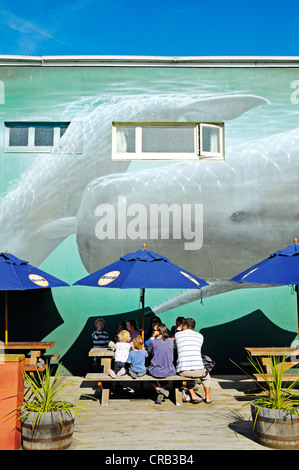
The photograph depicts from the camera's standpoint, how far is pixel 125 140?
10641mm

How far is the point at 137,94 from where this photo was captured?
34.9 feet

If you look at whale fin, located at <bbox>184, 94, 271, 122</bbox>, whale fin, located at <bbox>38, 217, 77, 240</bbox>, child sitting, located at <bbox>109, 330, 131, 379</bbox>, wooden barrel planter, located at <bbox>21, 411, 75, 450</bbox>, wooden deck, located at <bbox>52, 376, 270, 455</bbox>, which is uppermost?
whale fin, located at <bbox>184, 94, 271, 122</bbox>

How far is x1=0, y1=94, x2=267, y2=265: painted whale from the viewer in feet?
33.5

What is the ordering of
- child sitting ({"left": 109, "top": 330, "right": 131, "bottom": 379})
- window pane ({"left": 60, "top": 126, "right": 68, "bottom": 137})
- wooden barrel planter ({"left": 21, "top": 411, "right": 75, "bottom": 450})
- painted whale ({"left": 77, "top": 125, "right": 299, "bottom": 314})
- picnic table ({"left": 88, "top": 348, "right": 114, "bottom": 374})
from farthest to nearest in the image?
1. window pane ({"left": 60, "top": 126, "right": 68, "bottom": 137})
2. painted whale ({"left": 77, "top": 125, "right": 299, "bottom": 314})
3. picnic table ({"left": 88, "top": 348, "right": 114, "bottom": 374})
4. child sitting ({"left": 109, "top": 330, "right": 131, "bottom": 379})
5. wooden barrel planter ({"left": 21, "top": 411, "right": 75, "bottom": 450})

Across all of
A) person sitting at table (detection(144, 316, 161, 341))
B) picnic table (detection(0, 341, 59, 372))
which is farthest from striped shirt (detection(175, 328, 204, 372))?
picnic table (detection(0, 341, 59, 372))

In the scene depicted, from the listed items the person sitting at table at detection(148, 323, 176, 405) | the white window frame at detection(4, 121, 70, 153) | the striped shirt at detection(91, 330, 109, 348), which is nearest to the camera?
the person sitting at table at detection(148, 323, 176, 405)

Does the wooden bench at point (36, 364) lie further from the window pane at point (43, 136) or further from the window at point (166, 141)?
the window pane at point (43, 136)

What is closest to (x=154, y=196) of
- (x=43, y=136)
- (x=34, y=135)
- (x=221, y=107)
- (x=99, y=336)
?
(x=221, y=107)

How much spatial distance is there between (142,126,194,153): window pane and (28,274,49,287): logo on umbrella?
4.05 meters

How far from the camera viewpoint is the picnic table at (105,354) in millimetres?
7852

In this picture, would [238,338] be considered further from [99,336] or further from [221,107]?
[221,107]

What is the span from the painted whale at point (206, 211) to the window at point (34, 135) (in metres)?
1.46

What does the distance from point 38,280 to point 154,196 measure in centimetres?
342

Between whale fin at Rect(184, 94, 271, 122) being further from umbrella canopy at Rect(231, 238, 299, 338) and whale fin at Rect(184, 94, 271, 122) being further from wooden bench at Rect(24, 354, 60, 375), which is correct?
wooden bench at Rect(24, 354, 60, 375)
